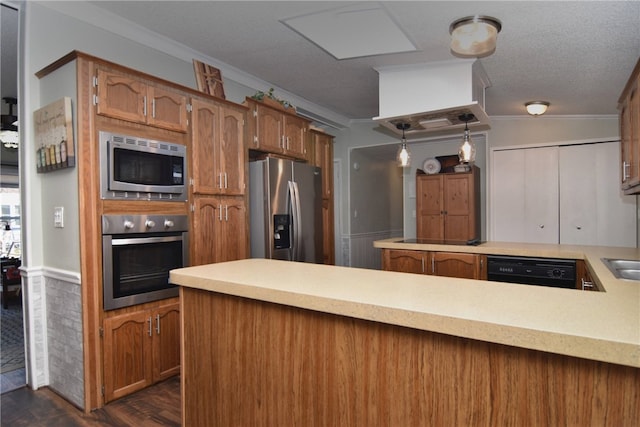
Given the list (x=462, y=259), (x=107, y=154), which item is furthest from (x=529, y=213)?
(x=107, y=154)

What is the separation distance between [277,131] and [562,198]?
143 inches

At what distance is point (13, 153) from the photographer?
6.66m

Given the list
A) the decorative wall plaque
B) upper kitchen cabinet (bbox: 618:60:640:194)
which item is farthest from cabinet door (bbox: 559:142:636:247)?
the decorative wall plaque

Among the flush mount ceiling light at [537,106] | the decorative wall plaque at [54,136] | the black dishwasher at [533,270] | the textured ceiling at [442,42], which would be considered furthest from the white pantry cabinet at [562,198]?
the decorative wall plaque at [54,136]

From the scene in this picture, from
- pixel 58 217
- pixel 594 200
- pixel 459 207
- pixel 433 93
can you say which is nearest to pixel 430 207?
pixel 459 207

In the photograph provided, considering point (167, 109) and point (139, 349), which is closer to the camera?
point (139, 349)

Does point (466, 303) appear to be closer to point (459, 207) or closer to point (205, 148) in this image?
point (205, 148)

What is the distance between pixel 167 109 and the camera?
2.74 metres

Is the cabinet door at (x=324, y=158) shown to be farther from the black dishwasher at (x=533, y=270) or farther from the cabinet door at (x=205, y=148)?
the black dishwasher at (x=533, y=270)

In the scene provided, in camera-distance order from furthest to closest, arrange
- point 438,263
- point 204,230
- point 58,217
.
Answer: point 438,263
point 204,230
point 58,217

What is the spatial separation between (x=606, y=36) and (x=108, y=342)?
3553 millimetres

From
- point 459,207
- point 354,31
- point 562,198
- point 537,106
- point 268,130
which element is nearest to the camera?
point 354,31

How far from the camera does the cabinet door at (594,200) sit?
4.52m

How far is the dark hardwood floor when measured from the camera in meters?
2.22
